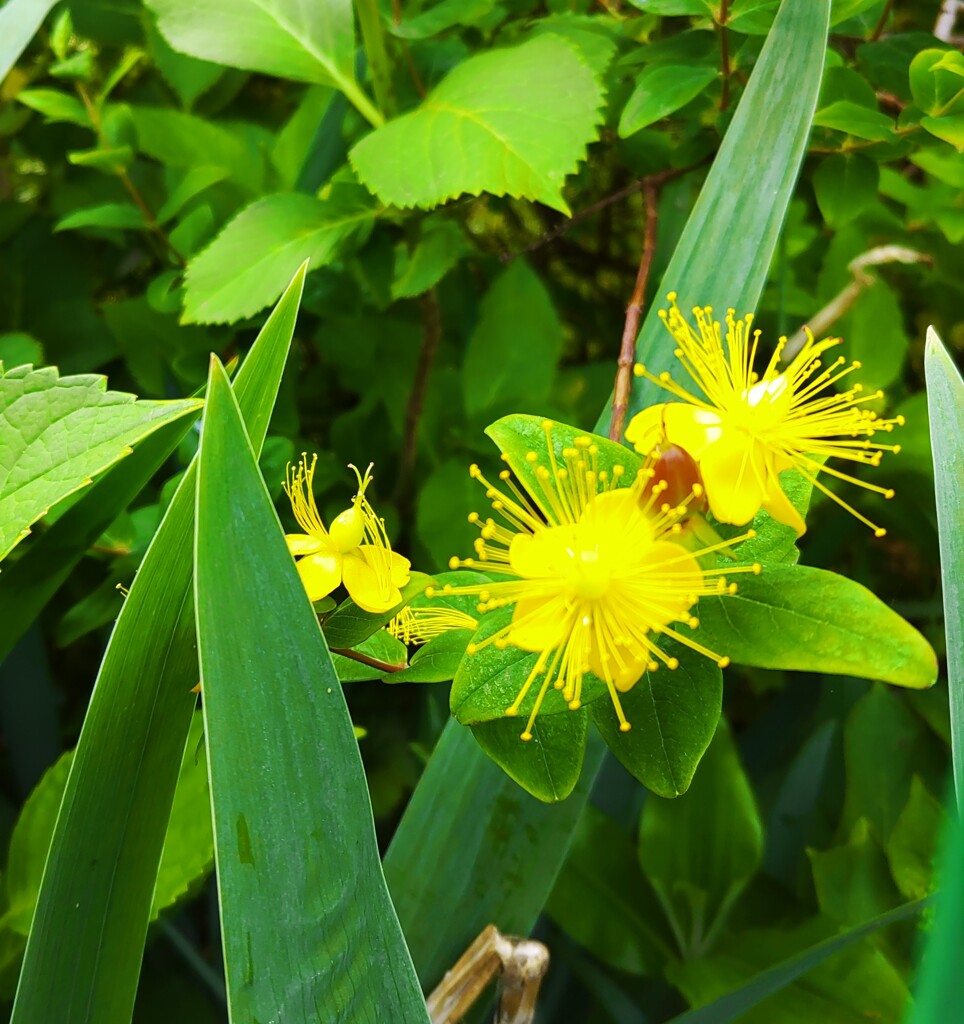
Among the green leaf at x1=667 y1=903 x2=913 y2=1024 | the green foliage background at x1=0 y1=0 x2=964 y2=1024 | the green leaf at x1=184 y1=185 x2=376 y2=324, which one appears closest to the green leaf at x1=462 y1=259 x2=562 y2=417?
the green foliage background at x1=0 y1=0 x2=964 y2=1024

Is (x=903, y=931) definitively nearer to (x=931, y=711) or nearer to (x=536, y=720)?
(x=931, y=711)

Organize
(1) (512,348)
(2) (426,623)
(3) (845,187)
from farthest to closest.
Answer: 1. (1) (512,348)
2. (3) (845,187)
3. (2) (426,623)

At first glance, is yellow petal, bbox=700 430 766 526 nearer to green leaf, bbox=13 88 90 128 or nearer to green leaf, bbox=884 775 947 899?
green leaf, bbox=884 775 947 899

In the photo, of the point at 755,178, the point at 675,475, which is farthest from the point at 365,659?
the point at 755,178

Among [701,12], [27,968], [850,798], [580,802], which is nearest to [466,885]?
[580,802]

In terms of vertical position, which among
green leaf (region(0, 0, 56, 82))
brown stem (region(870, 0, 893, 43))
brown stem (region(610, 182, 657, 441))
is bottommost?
brown stem (region(610, 182, 657, 441))

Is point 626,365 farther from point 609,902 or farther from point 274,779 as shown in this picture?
point 609,902
